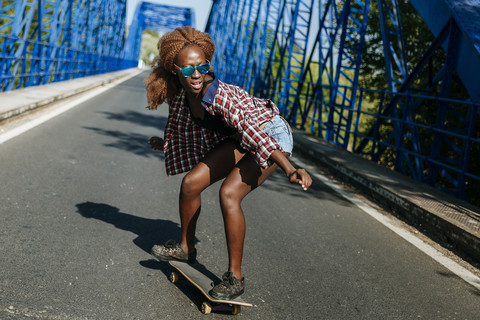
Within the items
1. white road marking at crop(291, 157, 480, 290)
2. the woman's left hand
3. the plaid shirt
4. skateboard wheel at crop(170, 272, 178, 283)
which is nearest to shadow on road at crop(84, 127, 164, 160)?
white road marking at crop(291, 157, 480, 290)

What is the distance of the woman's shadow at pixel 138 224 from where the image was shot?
4.37 m

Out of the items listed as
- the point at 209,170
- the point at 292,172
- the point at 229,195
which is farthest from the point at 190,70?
the point at 292,172

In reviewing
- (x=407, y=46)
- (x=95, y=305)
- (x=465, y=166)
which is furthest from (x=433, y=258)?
(x=407, y=46)

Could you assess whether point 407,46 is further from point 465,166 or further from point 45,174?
point 45,174

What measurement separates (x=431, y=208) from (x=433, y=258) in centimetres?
125

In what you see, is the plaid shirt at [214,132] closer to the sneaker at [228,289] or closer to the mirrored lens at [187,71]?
the mirrored lens at [187,71]

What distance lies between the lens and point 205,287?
3.21m

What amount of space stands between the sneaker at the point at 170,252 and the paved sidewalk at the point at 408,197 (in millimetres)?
2724

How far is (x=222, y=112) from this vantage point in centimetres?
311

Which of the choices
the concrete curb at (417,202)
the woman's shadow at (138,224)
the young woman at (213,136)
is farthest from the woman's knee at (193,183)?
the concrete curb at (417,202)

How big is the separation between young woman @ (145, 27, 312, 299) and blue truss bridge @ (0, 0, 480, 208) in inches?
162

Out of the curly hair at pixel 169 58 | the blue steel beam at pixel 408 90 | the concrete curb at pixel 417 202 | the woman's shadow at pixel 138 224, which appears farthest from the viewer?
the blue steel beam at pixel 408 90

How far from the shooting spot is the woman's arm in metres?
2.82

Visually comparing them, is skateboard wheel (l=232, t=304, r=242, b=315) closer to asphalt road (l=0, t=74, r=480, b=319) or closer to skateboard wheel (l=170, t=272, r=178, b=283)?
asphalt road (l=0, t=74, r=480, b=319)
